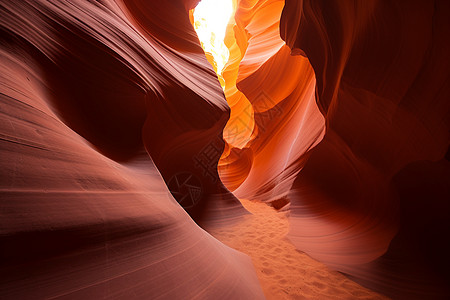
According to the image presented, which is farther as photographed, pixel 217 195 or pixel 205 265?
pixel 217 195

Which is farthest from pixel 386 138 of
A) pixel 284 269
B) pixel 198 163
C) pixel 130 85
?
pixel 130 85

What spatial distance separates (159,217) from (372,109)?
3258mm

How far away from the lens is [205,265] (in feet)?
5.04

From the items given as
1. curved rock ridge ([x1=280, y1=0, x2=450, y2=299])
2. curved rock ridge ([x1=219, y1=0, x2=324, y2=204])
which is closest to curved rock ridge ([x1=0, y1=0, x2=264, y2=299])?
curved rock ridge ([x1=280, y1=0, x2=450, y2=299])

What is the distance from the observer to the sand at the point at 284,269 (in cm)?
223

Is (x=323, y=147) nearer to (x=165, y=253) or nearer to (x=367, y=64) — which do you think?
(x=367, y=64)

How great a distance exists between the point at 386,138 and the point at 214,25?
2254cm


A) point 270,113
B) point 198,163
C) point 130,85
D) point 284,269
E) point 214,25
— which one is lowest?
point 284,269

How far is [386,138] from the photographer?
2.94 metres

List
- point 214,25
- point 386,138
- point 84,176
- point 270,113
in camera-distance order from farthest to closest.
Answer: point 214,25 → point 270,113 → point 386,138 → point 84,176

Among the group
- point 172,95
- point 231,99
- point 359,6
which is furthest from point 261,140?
point 231,99

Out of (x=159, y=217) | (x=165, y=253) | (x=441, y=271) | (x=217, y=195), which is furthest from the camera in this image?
(x=217, y=195)

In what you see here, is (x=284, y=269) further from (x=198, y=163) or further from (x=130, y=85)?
(x=130, y=85)

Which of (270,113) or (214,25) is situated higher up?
(214,25)
